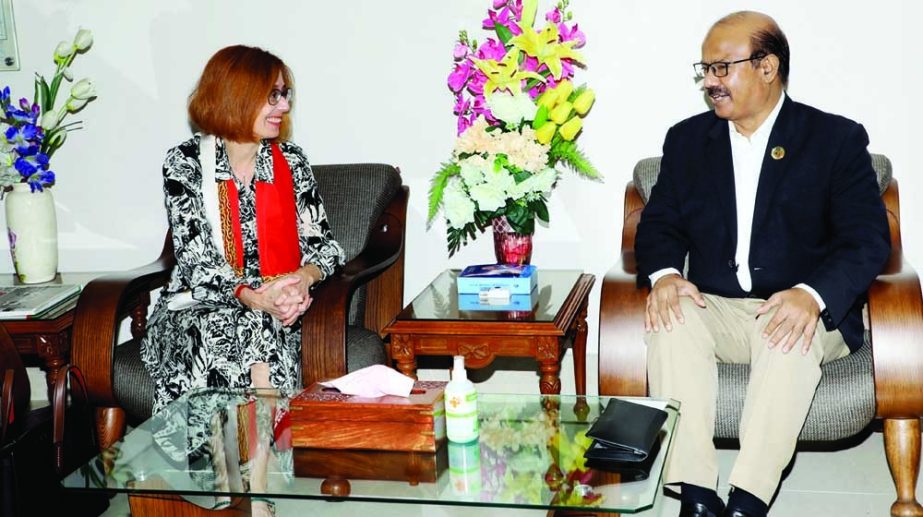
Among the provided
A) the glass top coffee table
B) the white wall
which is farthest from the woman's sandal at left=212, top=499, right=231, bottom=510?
the white wall

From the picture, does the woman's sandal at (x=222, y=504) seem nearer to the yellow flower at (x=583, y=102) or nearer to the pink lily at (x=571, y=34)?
the yellow flower at (x=583, y=102)

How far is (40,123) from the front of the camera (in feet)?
12.7

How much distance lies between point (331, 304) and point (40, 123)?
1.55 meters

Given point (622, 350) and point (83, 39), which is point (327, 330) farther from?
point (83, 39)

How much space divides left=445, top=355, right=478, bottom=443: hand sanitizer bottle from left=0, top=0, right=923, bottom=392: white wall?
56.4 inches

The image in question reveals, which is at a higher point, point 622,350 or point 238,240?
point 238,240

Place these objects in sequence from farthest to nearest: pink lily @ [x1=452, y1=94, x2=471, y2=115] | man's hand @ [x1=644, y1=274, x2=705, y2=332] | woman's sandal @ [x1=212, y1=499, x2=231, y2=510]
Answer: pink lily @ [x1=452, y1=94, x2=471, y2=115], man's hand @ [x1=644, y1=274, x2=705, y2=332], woman's sandal @ [x1=212, y1=499, x2=231, y2=510]

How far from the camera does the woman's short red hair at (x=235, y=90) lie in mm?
3227

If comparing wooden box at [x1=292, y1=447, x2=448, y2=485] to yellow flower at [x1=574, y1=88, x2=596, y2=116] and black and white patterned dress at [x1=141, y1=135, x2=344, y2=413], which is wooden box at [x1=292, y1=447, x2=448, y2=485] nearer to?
black and white patterned dress at [x1=141, y1=135, x2=344, y2=413]

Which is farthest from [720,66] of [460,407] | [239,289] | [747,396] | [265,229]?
[239,289]

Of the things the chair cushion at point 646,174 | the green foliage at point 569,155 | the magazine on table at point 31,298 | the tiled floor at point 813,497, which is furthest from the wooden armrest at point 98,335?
the chair cushion at point 646,174

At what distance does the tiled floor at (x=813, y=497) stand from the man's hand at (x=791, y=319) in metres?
0.59

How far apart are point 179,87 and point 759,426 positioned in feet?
7.75

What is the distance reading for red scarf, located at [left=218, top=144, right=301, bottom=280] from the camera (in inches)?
128
